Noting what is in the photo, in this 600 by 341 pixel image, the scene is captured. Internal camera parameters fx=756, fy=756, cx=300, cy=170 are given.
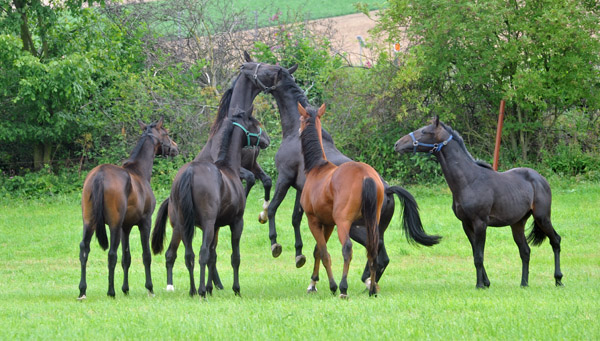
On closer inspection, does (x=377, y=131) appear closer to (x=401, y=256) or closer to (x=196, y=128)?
(x=196, y=128)

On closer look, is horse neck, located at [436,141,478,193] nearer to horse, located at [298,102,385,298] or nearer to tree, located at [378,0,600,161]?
horse, located at [298,102,385,298]

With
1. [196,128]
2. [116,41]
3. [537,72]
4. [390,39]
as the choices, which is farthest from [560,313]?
[116,41]

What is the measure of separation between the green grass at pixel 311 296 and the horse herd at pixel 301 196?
561 millimetres

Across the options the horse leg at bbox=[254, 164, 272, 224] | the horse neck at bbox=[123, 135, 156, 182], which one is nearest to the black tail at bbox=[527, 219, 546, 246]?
the horse leg at bbox=[254, 164, 272, 224]

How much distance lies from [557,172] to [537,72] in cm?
317

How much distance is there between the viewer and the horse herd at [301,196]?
30.1 ft

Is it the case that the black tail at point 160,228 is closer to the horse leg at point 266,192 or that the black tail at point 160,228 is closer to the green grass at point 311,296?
the green grass at point 311,296

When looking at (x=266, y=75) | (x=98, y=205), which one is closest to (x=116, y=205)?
(x=98, y=205)

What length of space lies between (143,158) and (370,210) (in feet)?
12.2

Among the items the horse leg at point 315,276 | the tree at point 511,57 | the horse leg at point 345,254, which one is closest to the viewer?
the horse leg at point 345,254

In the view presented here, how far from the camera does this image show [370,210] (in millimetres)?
8859

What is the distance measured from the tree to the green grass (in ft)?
9.67

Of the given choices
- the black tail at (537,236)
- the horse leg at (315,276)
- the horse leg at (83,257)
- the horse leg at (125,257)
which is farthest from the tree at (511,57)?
the horse leg at (83,257)

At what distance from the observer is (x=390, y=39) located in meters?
21.6
